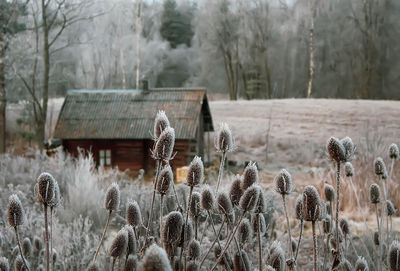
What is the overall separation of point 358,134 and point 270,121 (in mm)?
1750

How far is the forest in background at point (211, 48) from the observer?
165 inches

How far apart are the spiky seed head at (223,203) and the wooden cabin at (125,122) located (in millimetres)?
5466

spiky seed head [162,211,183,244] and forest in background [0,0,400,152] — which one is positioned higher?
forest in background [0,0,400,152]

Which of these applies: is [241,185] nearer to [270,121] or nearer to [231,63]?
[270,121]

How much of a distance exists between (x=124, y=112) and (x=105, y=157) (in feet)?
2.86

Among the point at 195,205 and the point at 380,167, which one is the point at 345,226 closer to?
the point at 380,167

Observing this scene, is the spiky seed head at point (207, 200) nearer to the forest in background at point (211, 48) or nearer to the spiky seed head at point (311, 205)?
the spiky seed head at point (311, 205)

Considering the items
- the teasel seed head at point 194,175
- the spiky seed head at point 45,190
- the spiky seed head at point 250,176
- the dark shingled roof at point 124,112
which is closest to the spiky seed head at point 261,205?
the spiky seed head at point 250,176

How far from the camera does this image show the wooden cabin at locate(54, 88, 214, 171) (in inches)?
256

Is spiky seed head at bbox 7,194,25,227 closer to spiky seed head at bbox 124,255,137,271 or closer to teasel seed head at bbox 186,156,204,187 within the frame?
spiky seed head at bbox 124,255,137,271

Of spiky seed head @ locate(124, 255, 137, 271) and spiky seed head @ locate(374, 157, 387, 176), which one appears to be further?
spiky seed head @ locate(374, 157, 387, 176)

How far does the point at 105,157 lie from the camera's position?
22.9 ft

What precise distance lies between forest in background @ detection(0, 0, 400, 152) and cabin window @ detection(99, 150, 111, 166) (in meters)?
1.57

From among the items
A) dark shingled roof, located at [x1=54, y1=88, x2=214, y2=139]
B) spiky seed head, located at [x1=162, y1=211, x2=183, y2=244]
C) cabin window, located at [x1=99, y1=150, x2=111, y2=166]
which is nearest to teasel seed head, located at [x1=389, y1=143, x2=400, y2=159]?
spiky seed head, located at [x1=162, y1=211, x2=183, y2=244]
